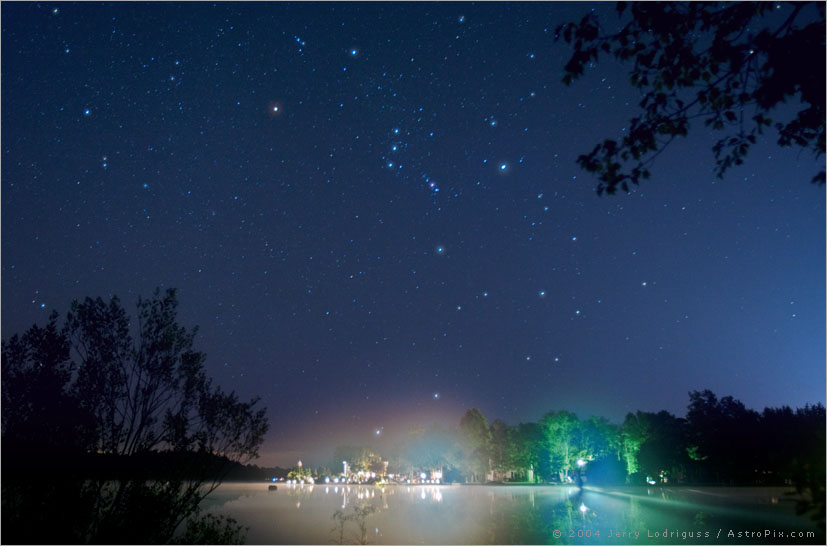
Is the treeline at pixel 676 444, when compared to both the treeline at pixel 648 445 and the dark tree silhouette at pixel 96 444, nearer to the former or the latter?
the treeline at pixel 648 445

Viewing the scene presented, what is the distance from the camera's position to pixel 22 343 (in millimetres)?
12758

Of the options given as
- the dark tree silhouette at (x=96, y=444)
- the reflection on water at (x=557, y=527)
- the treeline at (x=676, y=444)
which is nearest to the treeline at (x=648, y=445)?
the treeline at (x=676, y=444)

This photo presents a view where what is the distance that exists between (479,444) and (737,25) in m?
90.9

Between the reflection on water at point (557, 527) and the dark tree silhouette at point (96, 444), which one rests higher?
the dark tree silhouette at point (96, 444)

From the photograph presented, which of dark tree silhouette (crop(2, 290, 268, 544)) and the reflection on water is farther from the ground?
dark tree silhouette (crop(2, 290, 268, 544))

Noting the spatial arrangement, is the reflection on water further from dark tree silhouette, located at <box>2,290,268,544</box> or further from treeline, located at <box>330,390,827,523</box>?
treeline, located at <box>330,390,827,523</box>

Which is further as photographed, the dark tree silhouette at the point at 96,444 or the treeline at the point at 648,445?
the treeline at the point at 648,445

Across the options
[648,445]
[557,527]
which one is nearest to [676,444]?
[648,445]

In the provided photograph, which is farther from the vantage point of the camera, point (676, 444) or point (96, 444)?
point (676, 444)

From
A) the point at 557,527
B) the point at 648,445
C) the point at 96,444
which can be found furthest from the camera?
the point at 648,445

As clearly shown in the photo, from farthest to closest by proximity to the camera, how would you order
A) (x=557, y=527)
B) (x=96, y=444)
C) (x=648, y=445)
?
(x=648, y=445)
(x=557, y=527)
(x=96, y=444)

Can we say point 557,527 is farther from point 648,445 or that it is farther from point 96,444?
point 648,445

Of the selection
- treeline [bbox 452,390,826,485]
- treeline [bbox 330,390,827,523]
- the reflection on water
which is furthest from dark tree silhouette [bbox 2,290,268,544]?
treeline [bbox 452,390,826,485]

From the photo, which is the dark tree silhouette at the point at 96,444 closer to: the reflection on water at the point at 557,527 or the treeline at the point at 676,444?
the reflection on water at the point at 557,527
